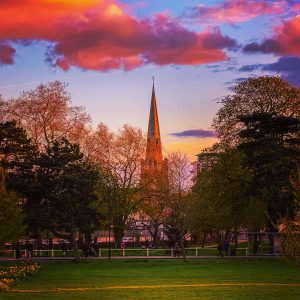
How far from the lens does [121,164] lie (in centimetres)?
7925

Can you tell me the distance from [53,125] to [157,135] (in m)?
93.9

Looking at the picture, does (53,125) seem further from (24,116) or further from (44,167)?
(44,167)

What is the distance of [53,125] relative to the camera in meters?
73.4

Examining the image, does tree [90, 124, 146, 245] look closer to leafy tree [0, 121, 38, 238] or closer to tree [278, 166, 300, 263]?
leafy tree [0, 121, 38, 238]

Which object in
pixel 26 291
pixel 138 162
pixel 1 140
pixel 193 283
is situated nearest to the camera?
pixel 26 291

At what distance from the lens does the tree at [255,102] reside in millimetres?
69562

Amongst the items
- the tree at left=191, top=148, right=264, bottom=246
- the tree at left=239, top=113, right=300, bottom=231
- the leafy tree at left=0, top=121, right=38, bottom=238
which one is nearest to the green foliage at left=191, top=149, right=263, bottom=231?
the tree at left=191, top=148, right=264, bottom=246

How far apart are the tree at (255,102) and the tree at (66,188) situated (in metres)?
18.2

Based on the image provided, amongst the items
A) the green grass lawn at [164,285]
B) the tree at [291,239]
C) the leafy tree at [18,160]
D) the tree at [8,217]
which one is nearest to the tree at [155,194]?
the leafy tree at [18,160]

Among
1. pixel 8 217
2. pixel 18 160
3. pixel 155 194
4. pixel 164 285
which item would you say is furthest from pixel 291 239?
pixel 155 194

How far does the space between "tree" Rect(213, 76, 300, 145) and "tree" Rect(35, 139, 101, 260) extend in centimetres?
1822

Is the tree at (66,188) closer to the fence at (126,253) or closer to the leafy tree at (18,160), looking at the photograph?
the leafy tree at (18,160)

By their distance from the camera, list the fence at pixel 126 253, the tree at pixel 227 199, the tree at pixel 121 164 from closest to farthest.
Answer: the tree at pixel 227 199, the fence at pixel 126 253, the tree at pixel 121 164

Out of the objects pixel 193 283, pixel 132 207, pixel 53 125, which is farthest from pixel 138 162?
pixel 193 283
